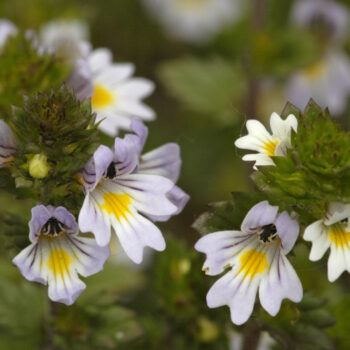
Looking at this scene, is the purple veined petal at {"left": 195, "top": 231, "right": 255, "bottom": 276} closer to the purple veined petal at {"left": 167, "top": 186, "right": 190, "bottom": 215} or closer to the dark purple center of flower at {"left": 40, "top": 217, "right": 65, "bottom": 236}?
the purple veined petal at {"left": 167, "top": 186, "right": 190, "bottom": 215}

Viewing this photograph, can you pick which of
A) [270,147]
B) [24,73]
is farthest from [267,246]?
[24,73]

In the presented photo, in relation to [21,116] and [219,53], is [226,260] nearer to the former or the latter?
[21,116]

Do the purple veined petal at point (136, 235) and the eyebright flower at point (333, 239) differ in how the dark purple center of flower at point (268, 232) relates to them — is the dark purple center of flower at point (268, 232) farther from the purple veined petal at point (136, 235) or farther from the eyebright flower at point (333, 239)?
the purple veined petal at point (136, 235)

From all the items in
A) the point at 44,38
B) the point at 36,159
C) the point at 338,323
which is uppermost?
the point at 44,38

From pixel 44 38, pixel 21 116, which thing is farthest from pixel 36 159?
pixel 44 38

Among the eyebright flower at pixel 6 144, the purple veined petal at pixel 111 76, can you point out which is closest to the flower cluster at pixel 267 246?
the eyebright flower at pixel 6 144

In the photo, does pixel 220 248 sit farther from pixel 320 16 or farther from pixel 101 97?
pixel 320 16
